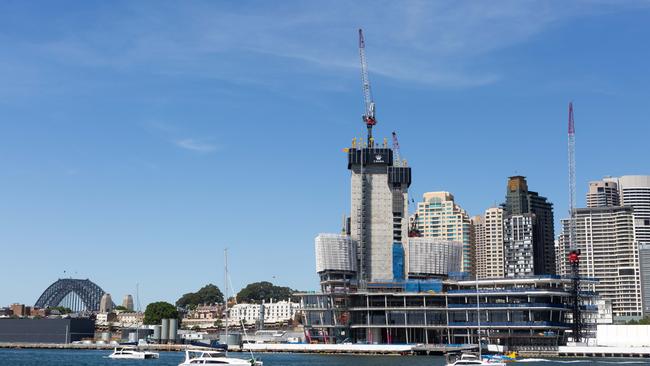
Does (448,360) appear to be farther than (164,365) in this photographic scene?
No

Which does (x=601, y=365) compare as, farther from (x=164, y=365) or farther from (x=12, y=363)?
(x=12, y=363)

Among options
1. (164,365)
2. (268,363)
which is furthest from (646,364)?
(164,365)

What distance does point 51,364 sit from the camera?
180m

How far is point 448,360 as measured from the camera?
163 metres

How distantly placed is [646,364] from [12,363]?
462ft

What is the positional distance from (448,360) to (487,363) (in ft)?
25.5

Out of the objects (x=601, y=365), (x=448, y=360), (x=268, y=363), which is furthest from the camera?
(x=268, y=363)

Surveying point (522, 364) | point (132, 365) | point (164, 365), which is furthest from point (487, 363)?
point (132, 365)

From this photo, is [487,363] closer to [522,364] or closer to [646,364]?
[522,364]

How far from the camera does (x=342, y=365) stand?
18188 centimetres

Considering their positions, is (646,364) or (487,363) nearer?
(487,363)

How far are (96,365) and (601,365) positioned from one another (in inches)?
4344

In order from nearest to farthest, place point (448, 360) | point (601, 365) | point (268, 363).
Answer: point (448, 360) < point (601, 365) < point (268, 363)

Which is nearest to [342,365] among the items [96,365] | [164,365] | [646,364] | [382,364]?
[382,364]
